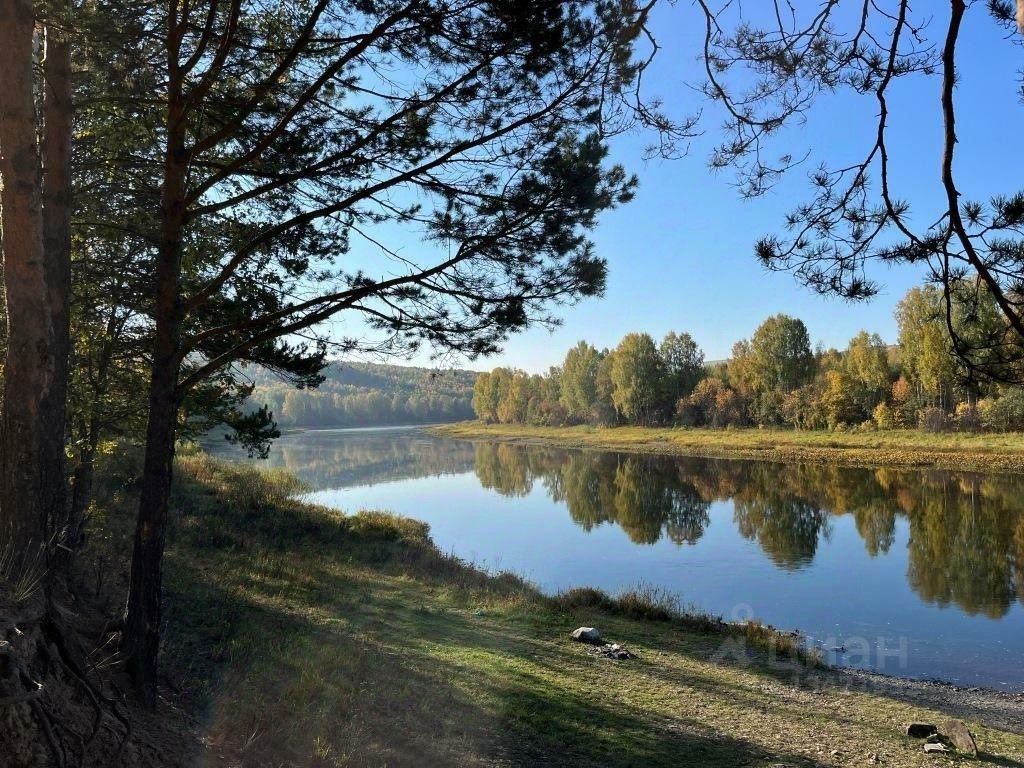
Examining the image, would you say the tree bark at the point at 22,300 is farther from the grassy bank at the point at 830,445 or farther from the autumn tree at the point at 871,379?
the autumn tree at the point at 871,379

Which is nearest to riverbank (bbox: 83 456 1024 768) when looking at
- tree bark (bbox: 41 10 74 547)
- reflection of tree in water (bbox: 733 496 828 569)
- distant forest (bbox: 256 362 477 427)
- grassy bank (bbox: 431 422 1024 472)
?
tree bark (bbox: 41 10 74 547)

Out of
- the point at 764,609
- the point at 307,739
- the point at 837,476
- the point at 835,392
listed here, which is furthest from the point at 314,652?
the point at 835,392

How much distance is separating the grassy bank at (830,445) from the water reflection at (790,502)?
3.85 meters

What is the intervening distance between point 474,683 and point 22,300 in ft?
16.5

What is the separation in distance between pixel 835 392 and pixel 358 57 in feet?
184

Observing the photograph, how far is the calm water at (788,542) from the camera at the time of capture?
41.7 feet

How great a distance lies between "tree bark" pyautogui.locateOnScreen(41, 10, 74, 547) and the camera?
167 inches

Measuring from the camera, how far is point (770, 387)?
62406 mm

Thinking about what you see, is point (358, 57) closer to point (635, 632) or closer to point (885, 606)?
point (635, 632)

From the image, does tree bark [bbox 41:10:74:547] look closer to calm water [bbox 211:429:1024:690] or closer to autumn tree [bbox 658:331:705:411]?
calm water [bbox 211:429:1024:690]

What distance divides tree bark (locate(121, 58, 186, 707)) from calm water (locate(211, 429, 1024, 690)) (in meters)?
10.4

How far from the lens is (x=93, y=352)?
26.2ft

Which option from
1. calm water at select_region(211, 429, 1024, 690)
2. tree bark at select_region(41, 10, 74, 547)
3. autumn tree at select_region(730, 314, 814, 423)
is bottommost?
calm water at select_region(211, 429, 1024, 690)

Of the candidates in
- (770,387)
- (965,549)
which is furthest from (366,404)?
(965,549)
